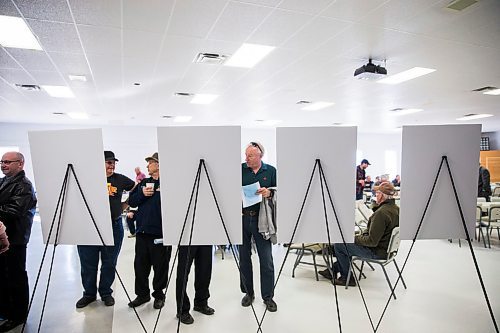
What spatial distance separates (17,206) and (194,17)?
2.27m

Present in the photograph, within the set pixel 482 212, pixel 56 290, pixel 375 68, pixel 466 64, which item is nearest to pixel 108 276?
pixel 56 290

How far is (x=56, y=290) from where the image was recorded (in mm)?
3324

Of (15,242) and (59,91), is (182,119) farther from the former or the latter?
(15,242)

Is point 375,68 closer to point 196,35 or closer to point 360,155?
point 196,35

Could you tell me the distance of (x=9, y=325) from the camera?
8.30 ft

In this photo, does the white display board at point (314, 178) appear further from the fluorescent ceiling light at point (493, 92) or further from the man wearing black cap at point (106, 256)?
the fluorescent ceiling light at point (493, 92)

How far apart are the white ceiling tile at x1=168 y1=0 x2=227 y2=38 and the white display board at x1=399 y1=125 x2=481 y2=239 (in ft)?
6.58

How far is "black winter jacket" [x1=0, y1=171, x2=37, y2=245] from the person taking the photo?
2.41 meters

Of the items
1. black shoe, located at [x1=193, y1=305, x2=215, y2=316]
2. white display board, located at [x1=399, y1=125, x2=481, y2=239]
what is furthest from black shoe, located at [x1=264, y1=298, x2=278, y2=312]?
white display board, located at [x1=399, y1=125, x2=481, y2=239]

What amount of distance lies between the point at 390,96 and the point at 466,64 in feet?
6.78

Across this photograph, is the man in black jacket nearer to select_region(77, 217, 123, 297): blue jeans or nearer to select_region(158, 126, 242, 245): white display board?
select_region(77, 217, 123, 297): blue jeans

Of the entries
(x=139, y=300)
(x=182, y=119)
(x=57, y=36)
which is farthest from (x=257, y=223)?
(x=182, y=119)

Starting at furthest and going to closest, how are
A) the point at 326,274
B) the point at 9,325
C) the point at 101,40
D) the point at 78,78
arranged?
1. the point at 78,78
2. the point at 326,274
3. the point at 101,40
4. the point at 9,325

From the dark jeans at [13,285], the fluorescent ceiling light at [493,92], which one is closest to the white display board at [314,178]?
the dark jeans at [13,285]
